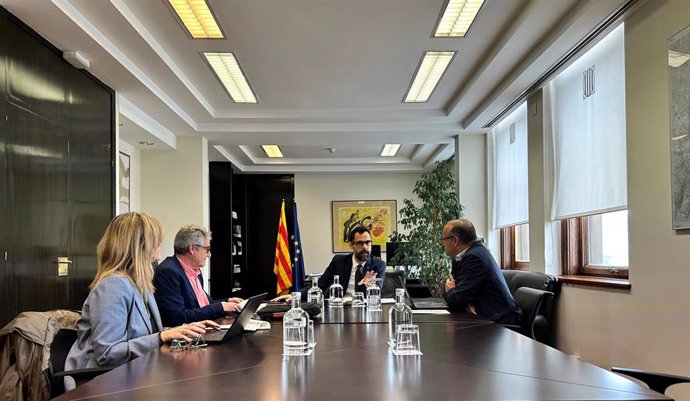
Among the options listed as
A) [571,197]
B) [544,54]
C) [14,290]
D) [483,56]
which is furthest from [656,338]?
[14,290]

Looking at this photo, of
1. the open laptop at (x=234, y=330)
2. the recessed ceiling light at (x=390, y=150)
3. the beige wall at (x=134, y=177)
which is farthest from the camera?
the recessed ceiling light at (x=390, y=150)

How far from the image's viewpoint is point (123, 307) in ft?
7.04

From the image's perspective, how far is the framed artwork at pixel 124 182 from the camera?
21.5 feet

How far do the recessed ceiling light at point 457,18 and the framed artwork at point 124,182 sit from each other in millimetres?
4176

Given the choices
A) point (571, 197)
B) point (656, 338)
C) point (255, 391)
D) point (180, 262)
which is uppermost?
point (571, 197)

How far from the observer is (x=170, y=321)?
287 centimetres

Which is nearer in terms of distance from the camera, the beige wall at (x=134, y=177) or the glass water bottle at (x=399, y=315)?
the glass water bottle at (x=399, y=315)

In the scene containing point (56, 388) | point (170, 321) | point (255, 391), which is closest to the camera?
point (255, 391)

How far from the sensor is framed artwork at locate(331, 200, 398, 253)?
35.7 feet

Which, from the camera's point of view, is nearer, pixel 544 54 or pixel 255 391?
pixel 255 391

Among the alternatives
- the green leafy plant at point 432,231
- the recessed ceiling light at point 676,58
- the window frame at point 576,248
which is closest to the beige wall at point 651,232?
the recessed ceiling light at point 676,58

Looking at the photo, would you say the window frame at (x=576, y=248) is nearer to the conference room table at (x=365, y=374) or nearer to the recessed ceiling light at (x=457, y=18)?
the recessed ceiling light at (x=457, y=18)

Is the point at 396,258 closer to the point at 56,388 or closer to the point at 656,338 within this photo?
the point at 656,338

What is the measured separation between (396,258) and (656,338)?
409cm
